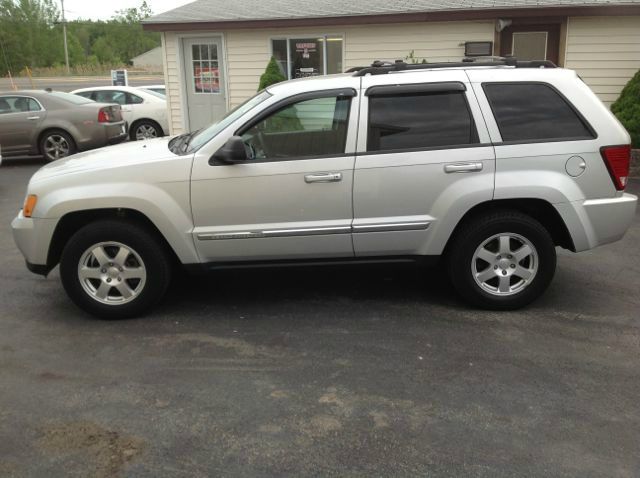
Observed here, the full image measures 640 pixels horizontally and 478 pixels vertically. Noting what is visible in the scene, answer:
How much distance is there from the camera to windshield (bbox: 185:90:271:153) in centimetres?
475

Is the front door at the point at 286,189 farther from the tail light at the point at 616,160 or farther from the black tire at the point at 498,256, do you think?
the tail light at the point at 616,160

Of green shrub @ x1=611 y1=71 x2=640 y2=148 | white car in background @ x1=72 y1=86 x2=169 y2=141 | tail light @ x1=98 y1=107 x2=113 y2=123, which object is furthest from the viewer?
white car in background @ x1=72 y1=86 x2=169 y2=141

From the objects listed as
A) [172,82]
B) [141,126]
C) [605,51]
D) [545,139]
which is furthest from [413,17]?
[545,139]

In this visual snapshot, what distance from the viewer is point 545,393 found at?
363cm

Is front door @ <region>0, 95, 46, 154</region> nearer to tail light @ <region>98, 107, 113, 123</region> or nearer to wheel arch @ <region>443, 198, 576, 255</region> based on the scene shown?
tail light @ <region>98, 107, 113, 123</region>

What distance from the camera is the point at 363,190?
4.58 meters

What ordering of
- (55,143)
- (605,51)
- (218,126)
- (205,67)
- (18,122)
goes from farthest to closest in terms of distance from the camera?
(205,67) < (55,143) < (18,122) < (605,51) < (218,126)

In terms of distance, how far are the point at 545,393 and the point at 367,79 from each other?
2.52m

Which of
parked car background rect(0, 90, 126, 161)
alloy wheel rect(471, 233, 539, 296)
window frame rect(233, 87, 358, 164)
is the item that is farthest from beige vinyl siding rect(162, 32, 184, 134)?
alloy wheel rect(471, 233, 539, 296)

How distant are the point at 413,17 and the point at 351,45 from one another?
1.33 meters

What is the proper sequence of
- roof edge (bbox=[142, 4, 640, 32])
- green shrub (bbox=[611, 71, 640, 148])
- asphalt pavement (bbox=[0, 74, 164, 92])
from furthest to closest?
asphalt pavement (bbox=[0, 74, 164, 92])
roof edge (bbox=[142, 4, 640, 32])
green shrub (bbox=[611, 71, 640, 148])

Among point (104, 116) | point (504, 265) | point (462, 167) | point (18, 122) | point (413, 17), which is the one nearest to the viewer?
point (462, 167)

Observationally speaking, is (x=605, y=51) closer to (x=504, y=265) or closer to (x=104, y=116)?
(x=504, y=265)

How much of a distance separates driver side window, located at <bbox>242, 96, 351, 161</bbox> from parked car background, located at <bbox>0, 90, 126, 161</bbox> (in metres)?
9.07
